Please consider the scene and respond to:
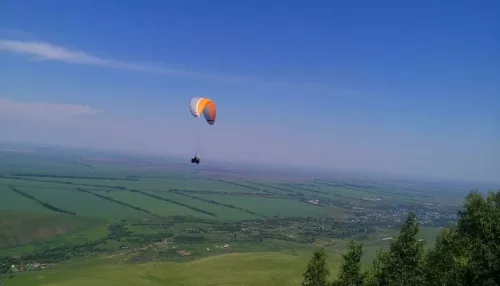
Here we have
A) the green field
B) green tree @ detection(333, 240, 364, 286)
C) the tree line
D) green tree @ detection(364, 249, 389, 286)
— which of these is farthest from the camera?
the tree line

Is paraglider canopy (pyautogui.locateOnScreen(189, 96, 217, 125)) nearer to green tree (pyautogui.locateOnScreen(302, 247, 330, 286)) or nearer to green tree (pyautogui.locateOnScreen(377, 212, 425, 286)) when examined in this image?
green tree (pyautogui.locateOnScreen(302, 247, 330, 286))

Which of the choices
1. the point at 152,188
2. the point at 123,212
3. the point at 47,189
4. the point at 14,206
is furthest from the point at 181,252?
the point at 152,188

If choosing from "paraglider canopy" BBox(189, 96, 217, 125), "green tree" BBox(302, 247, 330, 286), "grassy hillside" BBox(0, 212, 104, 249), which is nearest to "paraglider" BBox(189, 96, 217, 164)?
"paraglider canopy" BBox(189, 96, 217, 125)

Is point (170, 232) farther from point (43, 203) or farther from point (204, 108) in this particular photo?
point (204, 108)

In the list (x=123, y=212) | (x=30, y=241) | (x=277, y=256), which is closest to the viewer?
(x=277, y=256)

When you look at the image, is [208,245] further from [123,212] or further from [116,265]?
[123,212]

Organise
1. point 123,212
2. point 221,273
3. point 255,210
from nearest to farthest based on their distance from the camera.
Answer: point 221,273 < point 123,212 < point 255,210

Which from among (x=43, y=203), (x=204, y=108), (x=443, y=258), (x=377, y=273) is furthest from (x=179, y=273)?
(x=43, y=203)
